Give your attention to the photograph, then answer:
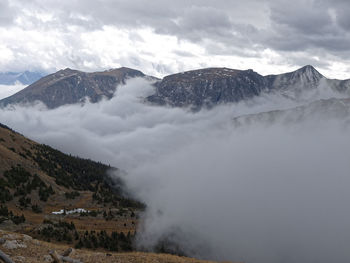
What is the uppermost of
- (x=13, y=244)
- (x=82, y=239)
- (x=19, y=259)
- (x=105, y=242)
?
(x=13, y=244)

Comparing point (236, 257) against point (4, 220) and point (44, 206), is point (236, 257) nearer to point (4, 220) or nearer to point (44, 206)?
point (44, 206)

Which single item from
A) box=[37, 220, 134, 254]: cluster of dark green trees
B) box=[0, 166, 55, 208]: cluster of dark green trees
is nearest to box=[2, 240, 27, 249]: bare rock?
box=[37, 220, 134, 254]: cluster of dark green trees

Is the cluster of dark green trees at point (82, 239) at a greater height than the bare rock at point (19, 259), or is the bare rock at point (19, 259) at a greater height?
the bare rock at point (19, 259)

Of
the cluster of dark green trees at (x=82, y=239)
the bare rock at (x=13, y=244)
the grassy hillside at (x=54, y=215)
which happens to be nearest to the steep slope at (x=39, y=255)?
the bare rock at (x=13, y=244)

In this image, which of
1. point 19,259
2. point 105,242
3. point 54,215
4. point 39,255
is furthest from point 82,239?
point 19,259

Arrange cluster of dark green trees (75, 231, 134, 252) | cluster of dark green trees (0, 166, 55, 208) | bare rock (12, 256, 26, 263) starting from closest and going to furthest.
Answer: bare rock (12, 256, 26, 263)
cluster of dark green trees (75, 231, 134, 252)
cluster of dark green trees (0, 166, 55, 208)

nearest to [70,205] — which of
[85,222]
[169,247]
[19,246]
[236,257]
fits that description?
[85,222]

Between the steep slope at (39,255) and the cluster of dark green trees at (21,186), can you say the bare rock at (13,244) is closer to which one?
the steep slope at (39,255)

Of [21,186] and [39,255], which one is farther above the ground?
[21,186]

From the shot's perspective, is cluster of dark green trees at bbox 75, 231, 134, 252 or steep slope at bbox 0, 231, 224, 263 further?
cluster of dark green trees at bbox 75, 231, 134, 252

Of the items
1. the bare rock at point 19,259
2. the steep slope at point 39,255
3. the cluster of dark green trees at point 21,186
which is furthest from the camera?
the cluster of dark green trees at point 21,186

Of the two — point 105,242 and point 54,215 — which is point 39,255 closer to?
point 105,242

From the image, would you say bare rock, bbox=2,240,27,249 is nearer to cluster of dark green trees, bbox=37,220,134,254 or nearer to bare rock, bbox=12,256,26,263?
bare rock, bbox=12,256,26,263

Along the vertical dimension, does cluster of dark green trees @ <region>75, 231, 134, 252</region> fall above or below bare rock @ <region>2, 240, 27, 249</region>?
below
